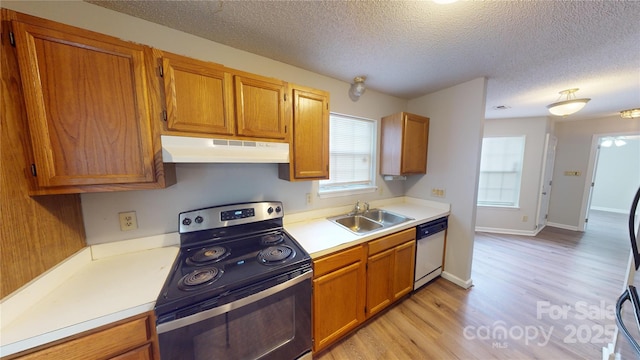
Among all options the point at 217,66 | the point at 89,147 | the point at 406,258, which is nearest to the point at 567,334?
the point at 406,258

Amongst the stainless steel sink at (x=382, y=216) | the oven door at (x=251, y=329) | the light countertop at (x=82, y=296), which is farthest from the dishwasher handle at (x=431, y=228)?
the light countertop at (x=82, y=296)

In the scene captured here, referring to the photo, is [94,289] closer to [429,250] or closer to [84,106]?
[84,106]

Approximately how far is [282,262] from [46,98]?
54.9 inches

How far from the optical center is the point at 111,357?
83cm

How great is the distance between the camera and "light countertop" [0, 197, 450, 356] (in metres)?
0.74

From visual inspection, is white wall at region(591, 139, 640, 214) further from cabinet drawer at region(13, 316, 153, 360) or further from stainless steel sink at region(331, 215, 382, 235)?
cabinet drawer at region(13, 316, 153, 360)

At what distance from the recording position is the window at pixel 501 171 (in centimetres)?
390

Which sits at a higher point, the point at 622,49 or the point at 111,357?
the point at 622,49

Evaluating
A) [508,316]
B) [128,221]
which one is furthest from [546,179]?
[128,221]

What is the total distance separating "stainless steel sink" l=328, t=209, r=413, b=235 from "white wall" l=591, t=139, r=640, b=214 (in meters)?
8.43

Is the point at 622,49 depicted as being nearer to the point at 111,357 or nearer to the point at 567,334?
the point at 567,334

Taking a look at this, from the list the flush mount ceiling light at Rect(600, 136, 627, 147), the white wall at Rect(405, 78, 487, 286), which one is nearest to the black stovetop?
the white wall at Rect(405, 78, 487, 286)

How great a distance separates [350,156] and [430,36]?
131cm

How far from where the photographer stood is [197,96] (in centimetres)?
121
